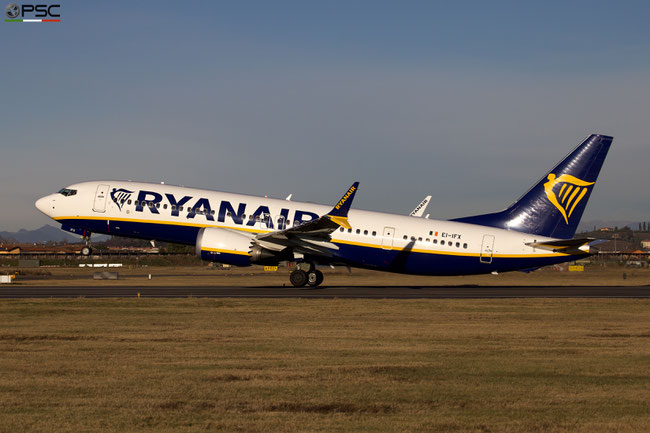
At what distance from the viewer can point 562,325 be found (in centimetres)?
2380

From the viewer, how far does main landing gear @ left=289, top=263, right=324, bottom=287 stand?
4318 cm

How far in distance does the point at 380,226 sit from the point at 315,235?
4.23m

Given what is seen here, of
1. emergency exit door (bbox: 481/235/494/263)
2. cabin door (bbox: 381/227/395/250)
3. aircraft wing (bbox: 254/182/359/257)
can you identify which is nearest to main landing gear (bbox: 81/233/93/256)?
aircraft wing (bbox: 254/182/359/257)

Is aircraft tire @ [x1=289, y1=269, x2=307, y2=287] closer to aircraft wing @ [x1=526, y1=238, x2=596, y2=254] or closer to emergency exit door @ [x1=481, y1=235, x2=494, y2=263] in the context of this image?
emergency exit door @ [x1=481, y1=235, x2=494, y2=263]

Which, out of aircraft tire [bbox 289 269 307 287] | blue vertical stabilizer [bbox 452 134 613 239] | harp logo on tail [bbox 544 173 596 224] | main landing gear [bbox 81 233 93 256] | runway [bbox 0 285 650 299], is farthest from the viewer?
main landing gear [bbox 81 233 93 256]

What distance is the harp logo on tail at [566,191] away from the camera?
1687 inches

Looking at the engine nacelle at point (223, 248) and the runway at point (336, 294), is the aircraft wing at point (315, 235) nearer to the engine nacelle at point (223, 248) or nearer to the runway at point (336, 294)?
the engine nacelle at point (223, 248)

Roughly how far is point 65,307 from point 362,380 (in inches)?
734

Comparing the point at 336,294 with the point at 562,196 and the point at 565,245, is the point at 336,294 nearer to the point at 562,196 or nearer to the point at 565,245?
the point at 565,245

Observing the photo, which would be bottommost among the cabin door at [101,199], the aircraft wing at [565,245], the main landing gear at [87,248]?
the main landing gear at [87,248]

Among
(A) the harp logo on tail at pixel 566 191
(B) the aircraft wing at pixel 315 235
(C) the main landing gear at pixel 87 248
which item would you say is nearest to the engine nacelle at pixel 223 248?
(B) the aircraft wing at pixel 315 235

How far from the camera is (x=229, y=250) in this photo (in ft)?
131

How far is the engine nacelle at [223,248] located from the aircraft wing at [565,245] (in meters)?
16.6

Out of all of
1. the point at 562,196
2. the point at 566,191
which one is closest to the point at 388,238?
the point at 562,196
